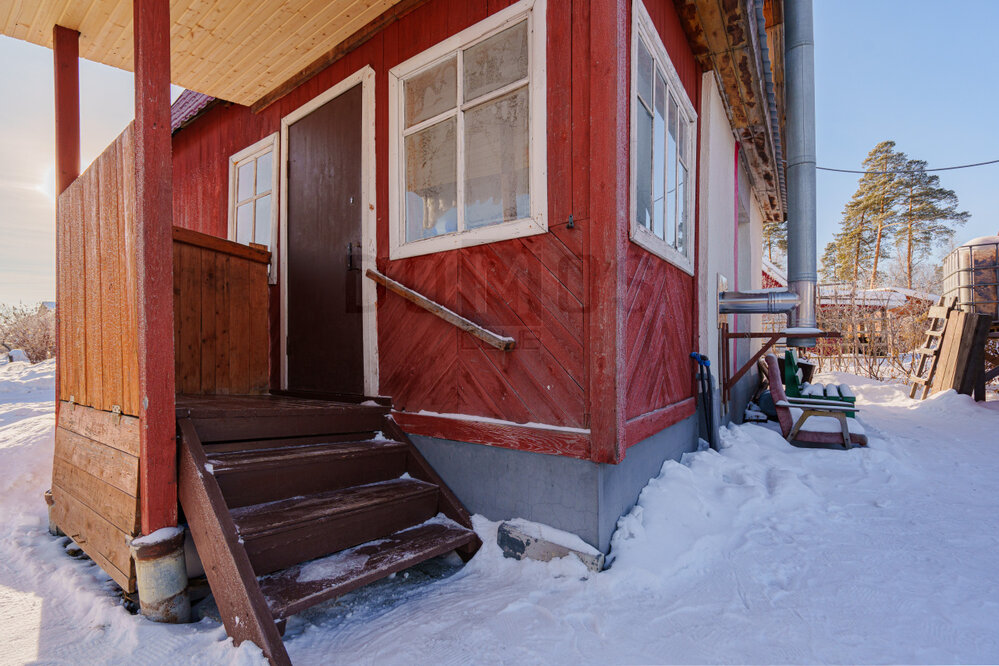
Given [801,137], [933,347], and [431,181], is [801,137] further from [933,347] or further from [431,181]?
[431,181]

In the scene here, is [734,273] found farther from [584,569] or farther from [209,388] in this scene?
[209,388]

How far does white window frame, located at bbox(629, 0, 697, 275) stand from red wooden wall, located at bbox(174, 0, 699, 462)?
0.37 feet

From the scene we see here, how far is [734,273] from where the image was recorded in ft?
21.2

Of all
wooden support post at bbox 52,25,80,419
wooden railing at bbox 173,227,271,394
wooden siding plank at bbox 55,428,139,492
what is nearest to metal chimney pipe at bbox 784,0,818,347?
wooden railing at bbox 173,227,271,394

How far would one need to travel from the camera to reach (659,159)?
3396 mm

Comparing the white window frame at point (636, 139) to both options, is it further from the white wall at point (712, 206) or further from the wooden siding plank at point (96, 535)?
Result: the wooden siding plank at point (96, 535)

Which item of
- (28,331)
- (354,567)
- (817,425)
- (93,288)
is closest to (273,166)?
(93,288)

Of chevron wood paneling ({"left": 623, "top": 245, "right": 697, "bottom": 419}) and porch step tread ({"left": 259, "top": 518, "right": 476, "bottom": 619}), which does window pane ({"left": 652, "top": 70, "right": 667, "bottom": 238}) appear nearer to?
chevron wood paneling ({"left": 623, "top": 245, "right": 697, "bottom": 419})

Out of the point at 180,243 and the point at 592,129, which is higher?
the point at 592,129

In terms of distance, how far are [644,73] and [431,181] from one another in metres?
1.57

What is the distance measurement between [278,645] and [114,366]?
1710 millimetres

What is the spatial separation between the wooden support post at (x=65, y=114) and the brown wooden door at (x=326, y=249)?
1485 mm

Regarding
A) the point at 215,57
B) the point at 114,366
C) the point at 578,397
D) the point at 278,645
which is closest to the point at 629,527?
the point at 578,397

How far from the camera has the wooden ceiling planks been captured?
3.68 m
